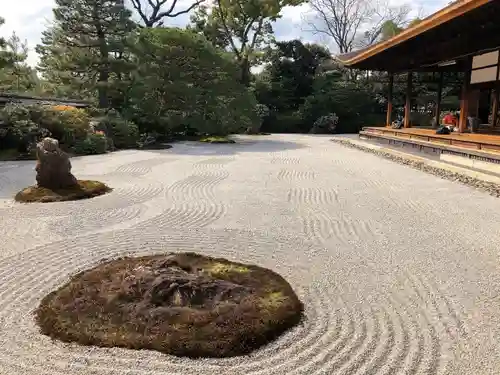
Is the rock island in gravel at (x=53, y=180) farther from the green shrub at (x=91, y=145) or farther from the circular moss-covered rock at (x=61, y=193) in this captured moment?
the green shrub at (x=91, y=145)

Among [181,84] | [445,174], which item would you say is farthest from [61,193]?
[181,84]

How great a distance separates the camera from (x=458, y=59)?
10.7 meters

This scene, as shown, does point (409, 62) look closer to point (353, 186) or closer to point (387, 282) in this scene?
point (353, 186)

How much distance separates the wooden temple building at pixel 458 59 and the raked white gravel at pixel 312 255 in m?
2.30

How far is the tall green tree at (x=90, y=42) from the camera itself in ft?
53.0

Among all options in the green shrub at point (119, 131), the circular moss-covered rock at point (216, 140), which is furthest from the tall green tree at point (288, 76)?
the green shrub at point (119, 131)

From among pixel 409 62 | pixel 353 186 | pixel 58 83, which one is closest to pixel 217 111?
pixel 409 62

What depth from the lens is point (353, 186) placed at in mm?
6852

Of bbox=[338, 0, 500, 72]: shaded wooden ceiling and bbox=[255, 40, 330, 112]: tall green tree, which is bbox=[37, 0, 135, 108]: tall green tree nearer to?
bbox=[338, 0, 500, 72]: shaded wooden ceiling

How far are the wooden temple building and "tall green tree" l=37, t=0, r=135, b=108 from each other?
9.17m

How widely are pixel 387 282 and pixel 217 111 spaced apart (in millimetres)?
13239

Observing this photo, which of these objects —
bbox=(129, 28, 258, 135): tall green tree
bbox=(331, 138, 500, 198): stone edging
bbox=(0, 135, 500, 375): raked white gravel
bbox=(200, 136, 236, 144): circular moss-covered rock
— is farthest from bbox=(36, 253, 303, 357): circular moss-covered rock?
bbox=(200, 136, 236, 144): circular moss-covered rock

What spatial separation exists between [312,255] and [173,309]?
5.13ft

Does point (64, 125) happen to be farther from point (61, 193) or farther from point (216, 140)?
point (61, 193)
